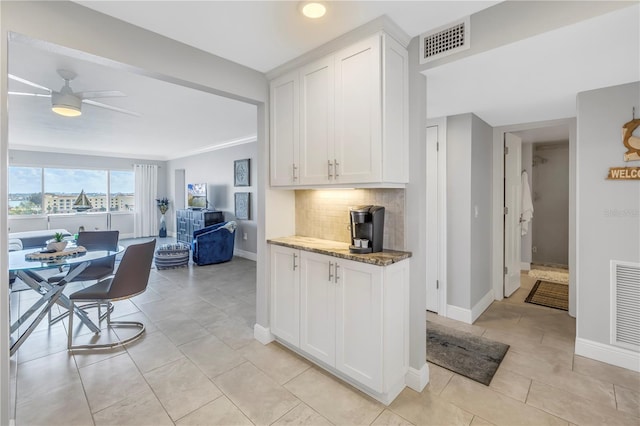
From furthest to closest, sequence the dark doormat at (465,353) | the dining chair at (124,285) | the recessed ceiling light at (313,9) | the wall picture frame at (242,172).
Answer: the wall picture frame at (242,172) → the dining chair at (124,285) → the dark doormat at (465,353) → the recessed ceiling light at (313,9)

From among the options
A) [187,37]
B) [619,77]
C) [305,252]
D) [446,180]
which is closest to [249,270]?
[305,252]

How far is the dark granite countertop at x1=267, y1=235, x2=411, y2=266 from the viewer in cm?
187

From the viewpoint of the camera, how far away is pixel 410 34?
2008mm

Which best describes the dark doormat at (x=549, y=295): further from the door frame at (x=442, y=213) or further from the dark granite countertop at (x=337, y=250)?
the dark granite countertop at (x=337, y=250)

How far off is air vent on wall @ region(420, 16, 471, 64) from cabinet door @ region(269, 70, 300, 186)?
1.00m

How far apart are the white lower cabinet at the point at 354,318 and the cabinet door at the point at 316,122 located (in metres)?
0.65

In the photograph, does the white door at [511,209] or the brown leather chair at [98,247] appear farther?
the white door at [511,209]

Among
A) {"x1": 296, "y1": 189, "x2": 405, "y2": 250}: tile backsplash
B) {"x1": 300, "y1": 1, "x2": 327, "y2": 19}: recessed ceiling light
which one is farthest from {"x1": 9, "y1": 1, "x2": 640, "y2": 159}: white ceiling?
{"x1": 296, "y1": 189, "x2": 405, "y2": 250}: tile backsplash

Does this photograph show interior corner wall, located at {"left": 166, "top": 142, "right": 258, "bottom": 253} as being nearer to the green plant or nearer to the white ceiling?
the green plant

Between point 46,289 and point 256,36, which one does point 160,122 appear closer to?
point 46,289

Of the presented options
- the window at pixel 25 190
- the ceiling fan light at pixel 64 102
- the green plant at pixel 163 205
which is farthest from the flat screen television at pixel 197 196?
the ceiling fan light at pixel 64 102

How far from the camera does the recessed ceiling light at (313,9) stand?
1.69 m

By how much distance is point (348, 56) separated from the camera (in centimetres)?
201

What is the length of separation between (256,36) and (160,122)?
3589 millimetres
